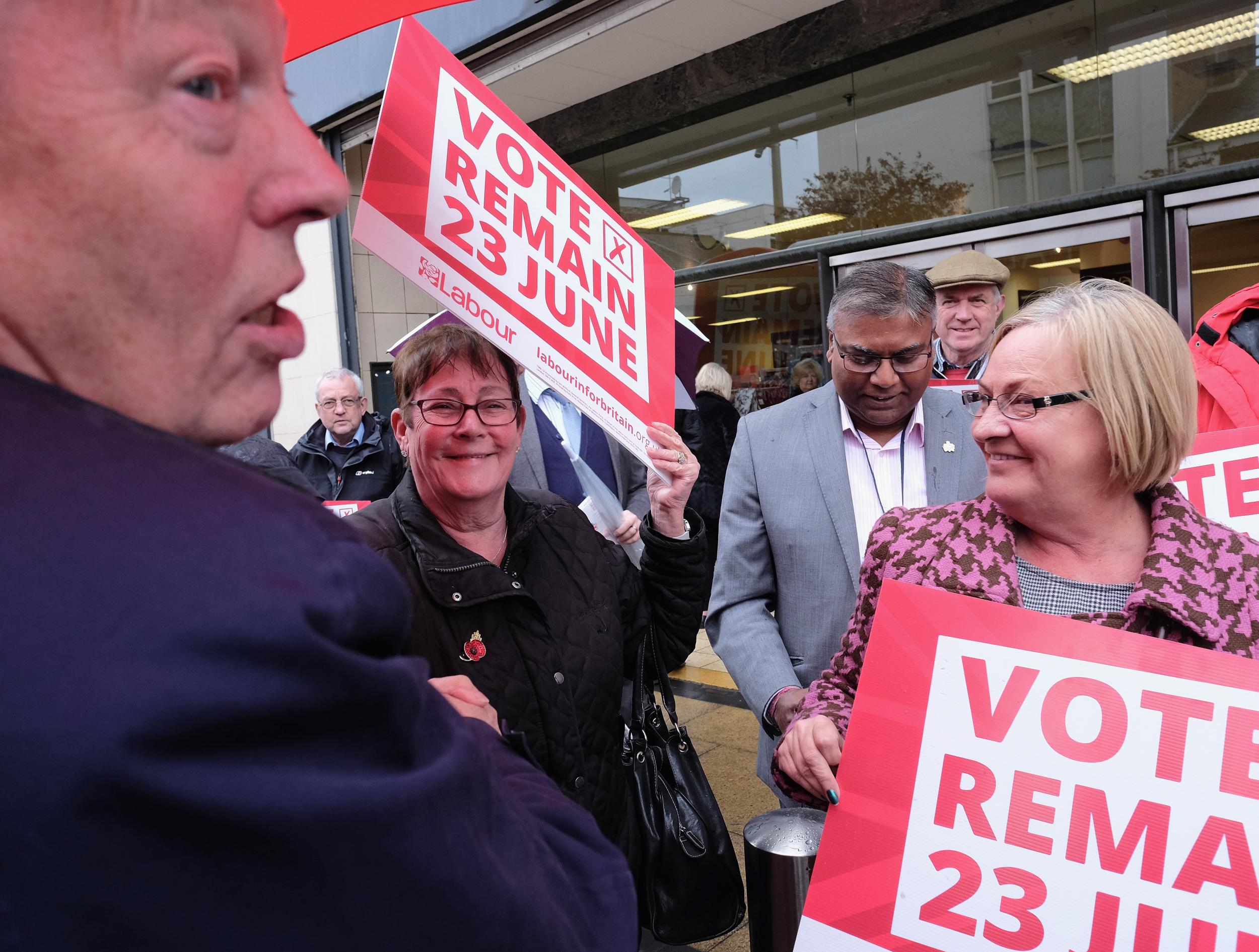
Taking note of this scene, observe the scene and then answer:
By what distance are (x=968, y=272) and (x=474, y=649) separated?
3.58 m

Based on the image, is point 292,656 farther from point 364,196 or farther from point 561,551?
point 561,551

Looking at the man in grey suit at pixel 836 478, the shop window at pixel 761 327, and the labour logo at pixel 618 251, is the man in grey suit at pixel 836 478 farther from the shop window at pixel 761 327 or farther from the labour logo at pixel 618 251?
the shop window at pixel 761 327

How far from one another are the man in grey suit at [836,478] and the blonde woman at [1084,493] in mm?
648

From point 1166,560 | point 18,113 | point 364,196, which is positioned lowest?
point 1166,560

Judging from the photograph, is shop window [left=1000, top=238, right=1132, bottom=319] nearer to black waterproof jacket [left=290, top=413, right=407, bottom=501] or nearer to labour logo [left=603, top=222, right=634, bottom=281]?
black waterproof jacket [left=290, top=413, right=407, bottom=501]

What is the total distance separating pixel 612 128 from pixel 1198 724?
8623 mm

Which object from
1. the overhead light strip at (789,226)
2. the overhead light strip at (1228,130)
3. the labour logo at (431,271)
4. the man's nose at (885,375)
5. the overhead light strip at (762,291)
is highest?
the overhead light strip at (789,226)

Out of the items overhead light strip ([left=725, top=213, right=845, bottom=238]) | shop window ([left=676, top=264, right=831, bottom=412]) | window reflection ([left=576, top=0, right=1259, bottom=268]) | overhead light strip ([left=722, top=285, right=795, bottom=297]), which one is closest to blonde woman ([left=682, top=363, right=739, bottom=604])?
shop window ([left=676, top=264, right=831, bottom=412])

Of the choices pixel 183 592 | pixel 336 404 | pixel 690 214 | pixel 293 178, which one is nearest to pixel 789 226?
pixel 690 214

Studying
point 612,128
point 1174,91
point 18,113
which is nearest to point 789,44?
point 612,128

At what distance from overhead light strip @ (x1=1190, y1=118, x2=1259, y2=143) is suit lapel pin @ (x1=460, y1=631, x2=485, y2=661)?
571 cm

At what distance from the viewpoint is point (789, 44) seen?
743 centimetres

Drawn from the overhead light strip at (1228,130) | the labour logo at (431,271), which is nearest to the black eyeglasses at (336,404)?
the labour logo at (431,271)

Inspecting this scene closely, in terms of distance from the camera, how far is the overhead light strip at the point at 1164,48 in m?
5.40
